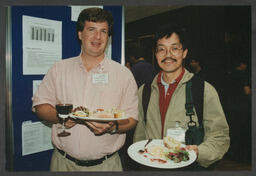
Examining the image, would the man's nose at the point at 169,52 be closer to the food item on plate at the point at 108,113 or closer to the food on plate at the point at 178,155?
the food item on plate at the point at 108,113

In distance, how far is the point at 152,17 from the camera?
173 cm

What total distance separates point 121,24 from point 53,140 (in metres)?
1.03

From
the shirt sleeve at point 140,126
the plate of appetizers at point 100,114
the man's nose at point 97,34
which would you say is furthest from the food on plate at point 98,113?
the man's nose at point 97,34

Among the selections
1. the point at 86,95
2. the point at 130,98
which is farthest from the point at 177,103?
the point at 86,95

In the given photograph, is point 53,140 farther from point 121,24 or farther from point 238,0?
point 238,0

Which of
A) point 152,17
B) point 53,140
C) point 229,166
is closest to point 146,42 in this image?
point 152,17

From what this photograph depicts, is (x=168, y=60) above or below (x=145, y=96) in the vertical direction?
above

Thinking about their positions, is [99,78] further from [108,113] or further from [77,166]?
[77,166]

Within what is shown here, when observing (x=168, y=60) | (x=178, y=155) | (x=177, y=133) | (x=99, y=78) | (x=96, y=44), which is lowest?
(x=178, y=155)

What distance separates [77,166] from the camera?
5.57ft

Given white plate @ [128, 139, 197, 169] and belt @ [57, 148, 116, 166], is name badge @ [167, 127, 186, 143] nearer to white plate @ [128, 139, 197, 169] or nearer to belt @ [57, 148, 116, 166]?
white plate @ [128, 139, 197, 169]

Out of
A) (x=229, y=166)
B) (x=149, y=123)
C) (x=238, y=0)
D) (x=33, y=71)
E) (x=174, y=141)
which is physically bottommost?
(x=229, y=166)

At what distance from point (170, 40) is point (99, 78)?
0.59 meters

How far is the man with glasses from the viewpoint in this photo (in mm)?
1653
